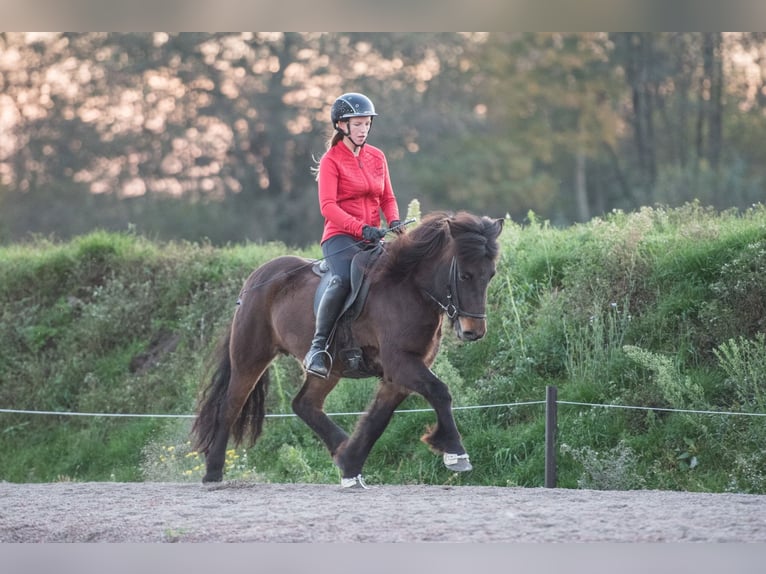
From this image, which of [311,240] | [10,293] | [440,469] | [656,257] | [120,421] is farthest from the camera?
[311,240]

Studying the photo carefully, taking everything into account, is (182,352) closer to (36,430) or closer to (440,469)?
(36,430)

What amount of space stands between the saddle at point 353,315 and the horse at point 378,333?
3cm

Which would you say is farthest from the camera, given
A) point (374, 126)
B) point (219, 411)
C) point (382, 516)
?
point (374, 126)

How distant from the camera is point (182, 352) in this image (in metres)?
14.0

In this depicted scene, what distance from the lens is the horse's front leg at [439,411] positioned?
23.9 feet

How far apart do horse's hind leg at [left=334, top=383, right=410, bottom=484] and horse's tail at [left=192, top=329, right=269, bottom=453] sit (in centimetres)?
134

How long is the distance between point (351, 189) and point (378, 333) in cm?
115

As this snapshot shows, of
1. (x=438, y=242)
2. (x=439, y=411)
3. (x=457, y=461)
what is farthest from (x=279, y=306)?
(x=457, y=461)

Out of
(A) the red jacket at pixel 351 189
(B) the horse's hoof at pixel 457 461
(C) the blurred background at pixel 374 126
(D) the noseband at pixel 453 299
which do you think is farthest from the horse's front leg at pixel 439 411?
(C) the blurred background at pixel 374 126

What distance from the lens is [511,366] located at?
1127 cm

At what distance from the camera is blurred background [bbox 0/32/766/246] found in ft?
83.9

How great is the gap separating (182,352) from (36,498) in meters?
5.67

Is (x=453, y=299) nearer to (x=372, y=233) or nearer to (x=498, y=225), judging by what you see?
(x=498, y=225)

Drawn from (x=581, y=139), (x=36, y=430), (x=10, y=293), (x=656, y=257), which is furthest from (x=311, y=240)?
(x=656, y=257)
